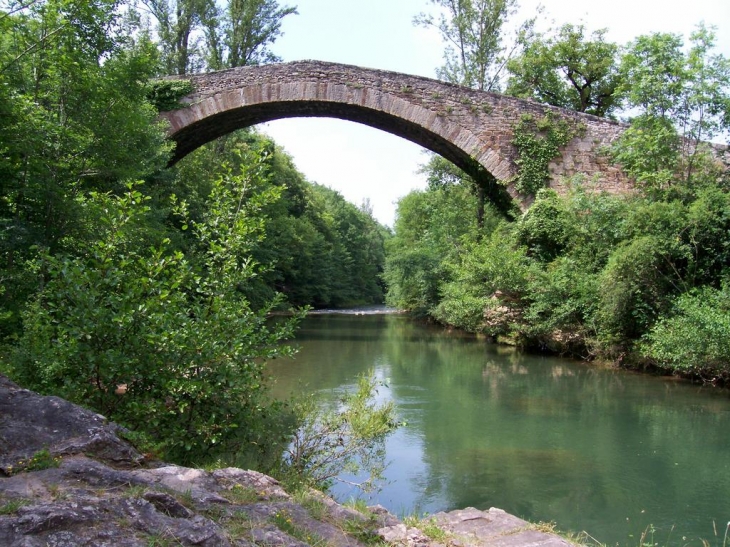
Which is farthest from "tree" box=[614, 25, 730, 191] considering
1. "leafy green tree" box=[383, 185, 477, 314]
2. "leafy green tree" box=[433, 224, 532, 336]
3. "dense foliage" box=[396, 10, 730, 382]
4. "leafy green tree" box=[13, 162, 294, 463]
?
"leafy green tree" box=[13, 162, 294, 463]

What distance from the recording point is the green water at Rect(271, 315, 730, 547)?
494cm

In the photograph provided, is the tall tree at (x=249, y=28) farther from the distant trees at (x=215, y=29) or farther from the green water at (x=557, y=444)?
the green water at (x=557, y=444)

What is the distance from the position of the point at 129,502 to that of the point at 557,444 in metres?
5.64

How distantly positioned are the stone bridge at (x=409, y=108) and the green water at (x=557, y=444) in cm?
537

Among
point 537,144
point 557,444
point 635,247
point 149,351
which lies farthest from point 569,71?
point 149,351

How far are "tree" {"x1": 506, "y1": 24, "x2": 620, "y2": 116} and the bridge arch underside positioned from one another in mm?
5543

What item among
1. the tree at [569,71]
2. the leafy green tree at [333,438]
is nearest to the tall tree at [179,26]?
the tree at [569,71]

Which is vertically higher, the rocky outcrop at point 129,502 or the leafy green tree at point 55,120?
the leafy green tree at point 55,120

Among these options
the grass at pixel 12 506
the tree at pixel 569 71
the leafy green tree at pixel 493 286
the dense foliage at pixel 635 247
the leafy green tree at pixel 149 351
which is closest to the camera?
the grass at pixel 12 506

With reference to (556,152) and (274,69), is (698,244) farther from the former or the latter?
(274,69)

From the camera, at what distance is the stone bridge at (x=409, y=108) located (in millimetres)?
14914

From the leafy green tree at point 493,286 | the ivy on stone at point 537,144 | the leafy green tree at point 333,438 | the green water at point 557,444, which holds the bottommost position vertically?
the green water at point 557,444

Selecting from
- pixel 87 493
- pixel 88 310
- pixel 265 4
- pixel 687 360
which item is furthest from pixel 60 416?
pixel 265 4

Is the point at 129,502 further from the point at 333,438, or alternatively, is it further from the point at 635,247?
the point at 635,247
